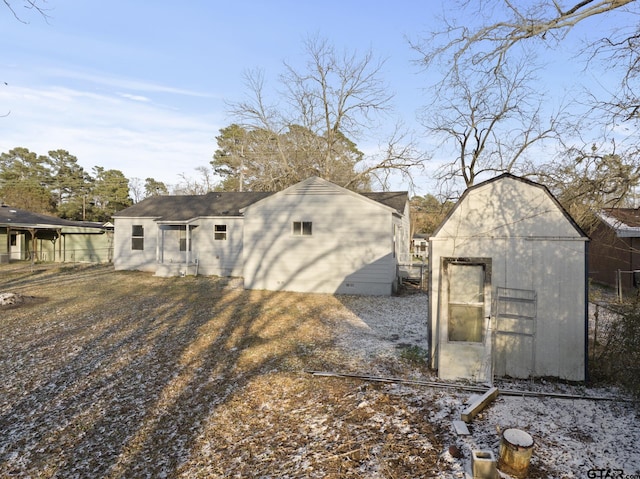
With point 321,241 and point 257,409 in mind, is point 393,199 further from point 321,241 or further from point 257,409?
point 257,409

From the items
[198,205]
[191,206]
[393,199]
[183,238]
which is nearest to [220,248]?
[183,238]

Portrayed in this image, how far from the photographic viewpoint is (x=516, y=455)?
3457mm

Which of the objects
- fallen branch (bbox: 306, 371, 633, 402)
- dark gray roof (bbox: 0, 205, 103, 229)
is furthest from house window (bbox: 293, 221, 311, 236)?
dark gray roof (bbox: 0, 205, 103, 229)

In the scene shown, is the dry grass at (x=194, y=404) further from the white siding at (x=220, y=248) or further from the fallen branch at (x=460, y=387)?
the white siding at (x=220, y=248)

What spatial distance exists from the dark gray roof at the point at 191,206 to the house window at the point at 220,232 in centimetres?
70

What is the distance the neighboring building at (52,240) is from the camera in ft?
84.6

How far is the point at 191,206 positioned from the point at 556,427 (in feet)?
68.3

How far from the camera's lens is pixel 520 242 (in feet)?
20.2

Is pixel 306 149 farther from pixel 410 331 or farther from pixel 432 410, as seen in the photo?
pixel 432 410

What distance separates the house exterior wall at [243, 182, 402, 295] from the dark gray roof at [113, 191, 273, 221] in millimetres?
4481

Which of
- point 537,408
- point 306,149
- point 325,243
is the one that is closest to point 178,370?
point 537,408

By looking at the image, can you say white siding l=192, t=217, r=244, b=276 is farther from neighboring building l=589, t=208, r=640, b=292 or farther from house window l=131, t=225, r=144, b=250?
neighboring building l=589, t=208, r=640, b=292

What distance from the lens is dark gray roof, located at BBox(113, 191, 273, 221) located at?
20.5 meters

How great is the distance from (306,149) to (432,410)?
2753cm
